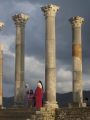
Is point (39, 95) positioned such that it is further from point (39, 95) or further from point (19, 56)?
point (19, 56)

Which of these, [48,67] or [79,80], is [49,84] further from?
[79,80]

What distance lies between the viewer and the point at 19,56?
2586 inches

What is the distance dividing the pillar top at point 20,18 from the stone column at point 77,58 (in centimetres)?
507

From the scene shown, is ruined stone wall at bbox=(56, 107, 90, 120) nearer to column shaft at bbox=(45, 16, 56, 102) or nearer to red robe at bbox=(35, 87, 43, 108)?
red robe at bbox=(35, 87, 43, 108)

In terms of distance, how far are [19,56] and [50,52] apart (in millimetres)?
8621

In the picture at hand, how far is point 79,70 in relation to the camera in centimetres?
6512

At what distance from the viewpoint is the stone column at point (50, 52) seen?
5728 centimetres

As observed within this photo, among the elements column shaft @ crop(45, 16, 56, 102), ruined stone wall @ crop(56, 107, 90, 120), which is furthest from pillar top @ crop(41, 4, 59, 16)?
ruined stone wall @ crop(56, 107, 90, 120)

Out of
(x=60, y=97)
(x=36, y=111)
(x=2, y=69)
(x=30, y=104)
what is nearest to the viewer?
(x=36, y=111)

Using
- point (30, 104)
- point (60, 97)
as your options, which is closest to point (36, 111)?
point (30, 104)

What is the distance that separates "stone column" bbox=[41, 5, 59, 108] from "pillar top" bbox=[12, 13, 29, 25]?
7.40 metres

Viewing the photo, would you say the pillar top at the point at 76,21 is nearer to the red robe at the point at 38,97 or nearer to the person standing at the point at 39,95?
the person standing at the point at 39,95

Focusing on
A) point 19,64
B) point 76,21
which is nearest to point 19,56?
point 19,64

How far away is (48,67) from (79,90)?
8513mm
